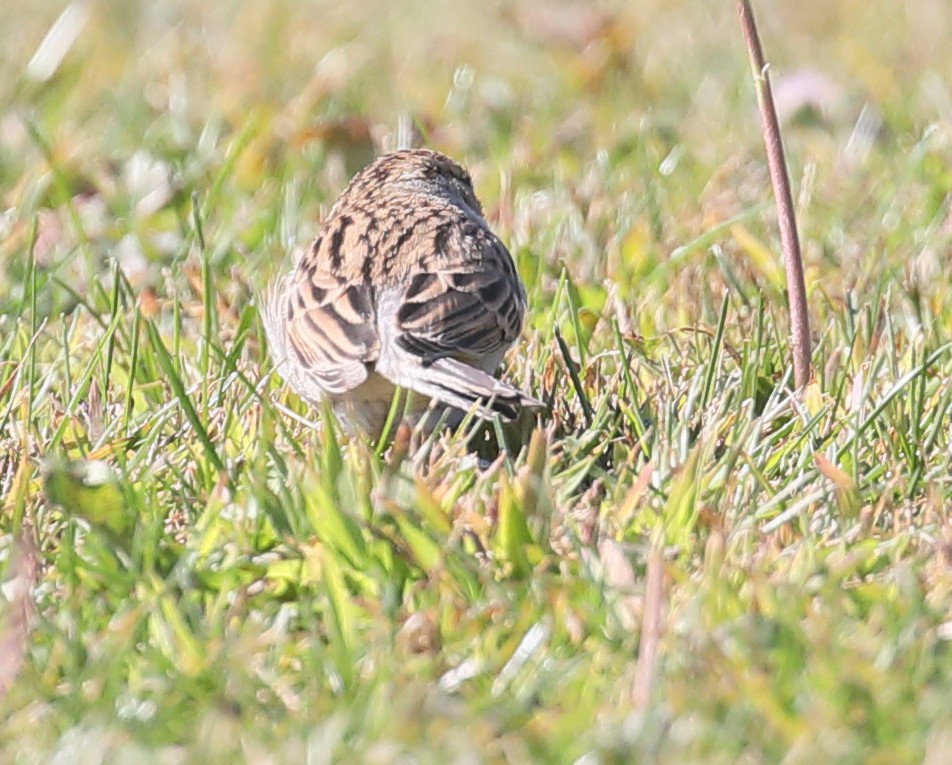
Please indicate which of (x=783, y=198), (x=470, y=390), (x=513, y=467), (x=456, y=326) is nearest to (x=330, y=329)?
(x=456, y=326)

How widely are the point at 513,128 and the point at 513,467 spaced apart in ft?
12.5

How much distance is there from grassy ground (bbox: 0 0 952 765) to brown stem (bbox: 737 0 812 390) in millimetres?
101

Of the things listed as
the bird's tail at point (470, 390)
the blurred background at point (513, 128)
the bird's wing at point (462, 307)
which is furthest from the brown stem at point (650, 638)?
the blurred background at point (513, 128)

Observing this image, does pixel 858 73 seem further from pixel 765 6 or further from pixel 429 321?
pixel 429 321

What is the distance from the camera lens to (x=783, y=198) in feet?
14.2

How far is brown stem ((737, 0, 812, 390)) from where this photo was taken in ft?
13.7

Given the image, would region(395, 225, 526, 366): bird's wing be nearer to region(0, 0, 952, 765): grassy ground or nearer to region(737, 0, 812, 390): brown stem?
region(0, 0, 952, 765): grassy ground

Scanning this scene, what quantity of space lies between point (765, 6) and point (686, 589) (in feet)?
21.7

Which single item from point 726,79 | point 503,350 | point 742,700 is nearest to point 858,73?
point 726,79

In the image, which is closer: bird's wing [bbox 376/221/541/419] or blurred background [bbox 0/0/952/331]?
bird's wing [bbox 376/221/541/419]

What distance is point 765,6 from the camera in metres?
9.47

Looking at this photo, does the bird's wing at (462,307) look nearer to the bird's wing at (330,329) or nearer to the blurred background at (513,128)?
the bird's wing at (330,329)

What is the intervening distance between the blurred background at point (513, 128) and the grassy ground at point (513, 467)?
27mm

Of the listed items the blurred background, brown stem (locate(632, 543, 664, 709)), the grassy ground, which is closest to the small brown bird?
the grassy ground
